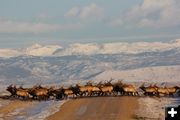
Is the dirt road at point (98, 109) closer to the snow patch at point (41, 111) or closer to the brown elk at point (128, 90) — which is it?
the snow patch at point (41, 111)

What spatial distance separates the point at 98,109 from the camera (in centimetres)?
5016

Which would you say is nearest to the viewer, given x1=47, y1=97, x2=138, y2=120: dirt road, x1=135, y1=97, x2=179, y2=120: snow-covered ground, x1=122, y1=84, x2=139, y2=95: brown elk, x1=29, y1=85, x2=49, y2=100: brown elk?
x1=135, y1=97, x2=179, y2=120: snow-covered ground

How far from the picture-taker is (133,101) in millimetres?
57406

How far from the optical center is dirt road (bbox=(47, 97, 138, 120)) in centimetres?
4400

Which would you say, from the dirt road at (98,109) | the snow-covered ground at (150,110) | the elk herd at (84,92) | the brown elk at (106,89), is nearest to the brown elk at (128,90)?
the elk herd at (84,92)

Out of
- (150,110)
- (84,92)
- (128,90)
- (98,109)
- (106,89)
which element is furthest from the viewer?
(84,92)

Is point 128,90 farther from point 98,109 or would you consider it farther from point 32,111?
point 32,111

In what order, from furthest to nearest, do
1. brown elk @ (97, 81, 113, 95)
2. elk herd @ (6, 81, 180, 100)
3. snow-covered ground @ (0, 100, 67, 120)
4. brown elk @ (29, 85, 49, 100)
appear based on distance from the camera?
Answer: brown elk @ (97, 81, 113, 95), elk herd @ (6, 81, 180, 100), brown elk @ (29, 85, 49, 100), snow-covered ground @ (0, 100, 67, 120)

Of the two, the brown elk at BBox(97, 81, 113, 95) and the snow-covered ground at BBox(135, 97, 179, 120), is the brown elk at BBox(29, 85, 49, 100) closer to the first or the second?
the brown elk at BBox(97, 81, 113, 95)

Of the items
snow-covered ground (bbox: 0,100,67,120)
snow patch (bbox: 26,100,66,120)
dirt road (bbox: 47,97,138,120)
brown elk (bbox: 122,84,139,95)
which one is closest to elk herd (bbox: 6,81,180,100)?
brown elk (bbox: 122,84,139,95)

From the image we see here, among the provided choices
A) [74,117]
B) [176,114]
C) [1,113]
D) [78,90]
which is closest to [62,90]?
[78,90]

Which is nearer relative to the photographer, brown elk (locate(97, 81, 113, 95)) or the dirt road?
the dirt road

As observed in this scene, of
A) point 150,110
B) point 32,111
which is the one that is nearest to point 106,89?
point 32,111

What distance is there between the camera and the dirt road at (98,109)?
44000 millimetres
